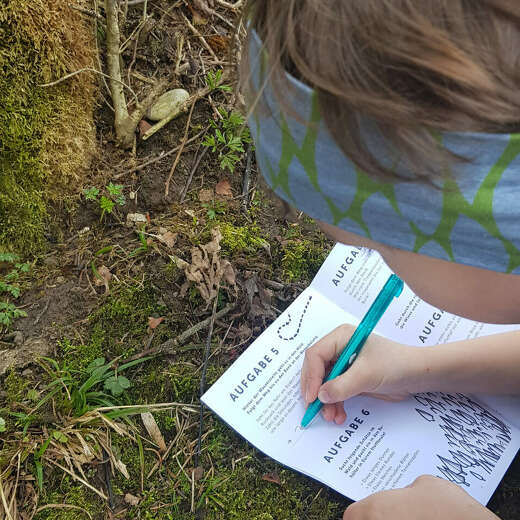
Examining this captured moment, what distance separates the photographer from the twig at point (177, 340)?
1558 mm

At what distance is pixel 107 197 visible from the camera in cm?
181

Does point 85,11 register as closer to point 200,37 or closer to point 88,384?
point 200,37

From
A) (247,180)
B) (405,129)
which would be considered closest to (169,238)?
(247,180)

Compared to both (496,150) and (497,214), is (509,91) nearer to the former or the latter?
(496,150)

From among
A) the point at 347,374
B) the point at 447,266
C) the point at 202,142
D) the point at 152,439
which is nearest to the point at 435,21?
the point at 447,266

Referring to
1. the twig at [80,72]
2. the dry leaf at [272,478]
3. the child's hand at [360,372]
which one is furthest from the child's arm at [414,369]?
the twig at [80,72]

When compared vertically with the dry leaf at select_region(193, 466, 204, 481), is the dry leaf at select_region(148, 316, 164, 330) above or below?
above

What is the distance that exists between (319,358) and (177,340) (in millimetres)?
415

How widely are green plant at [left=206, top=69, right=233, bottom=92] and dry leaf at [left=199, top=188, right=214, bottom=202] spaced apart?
41cm

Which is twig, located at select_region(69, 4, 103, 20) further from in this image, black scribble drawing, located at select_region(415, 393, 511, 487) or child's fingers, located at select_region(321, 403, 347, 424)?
black scribble drawing, located at select_region(415, 393, 511, 487)

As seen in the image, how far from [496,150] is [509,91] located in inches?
3.1

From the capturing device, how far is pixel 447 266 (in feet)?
3.17

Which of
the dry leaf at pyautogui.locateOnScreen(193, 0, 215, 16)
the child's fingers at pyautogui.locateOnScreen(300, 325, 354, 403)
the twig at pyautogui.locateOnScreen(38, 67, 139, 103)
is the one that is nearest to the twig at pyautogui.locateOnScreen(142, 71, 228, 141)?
the twig at pyautogui.locateOnScreen(38, 67, 139, 103)

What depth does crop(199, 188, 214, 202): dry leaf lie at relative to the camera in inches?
74.0
